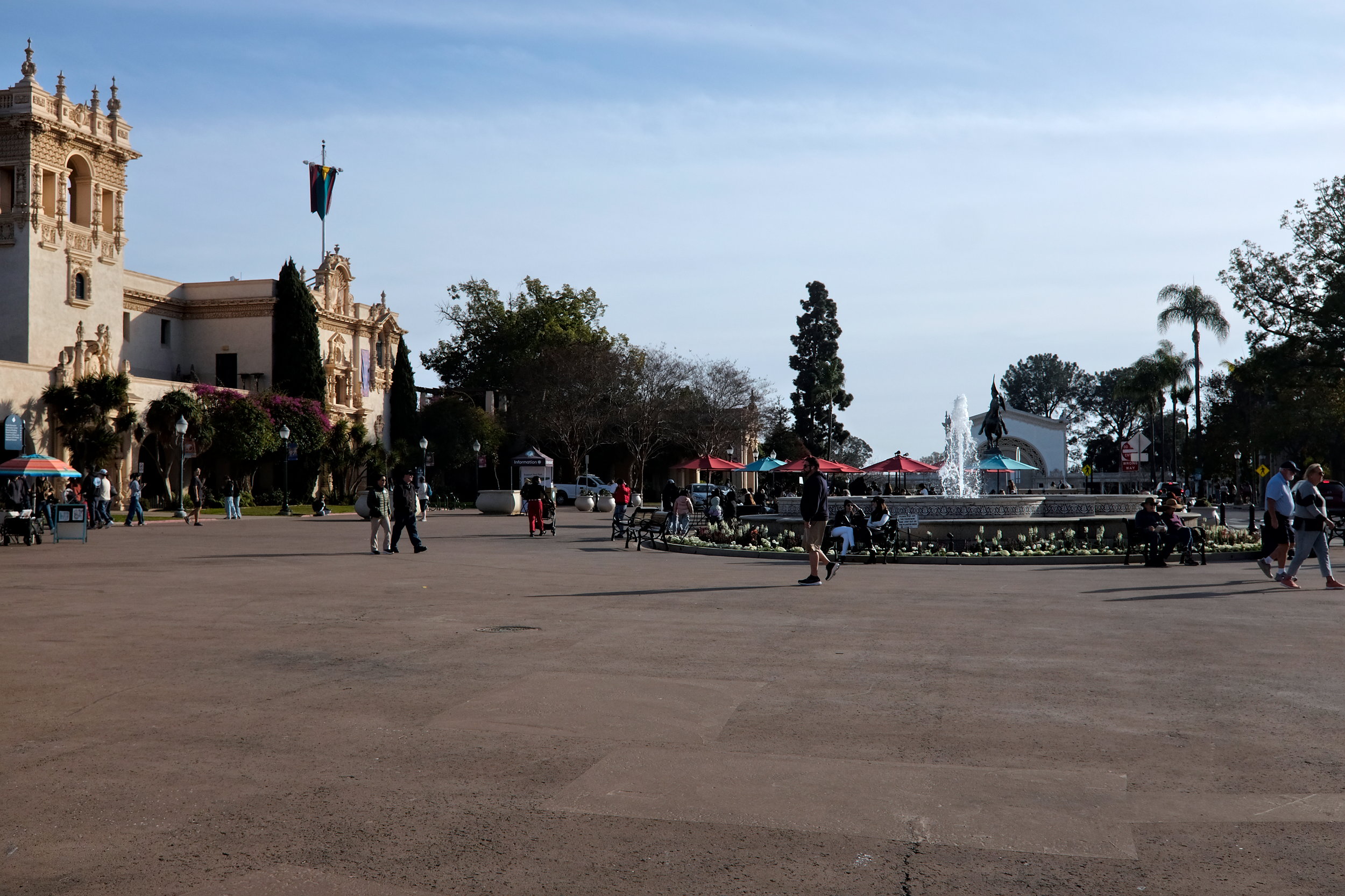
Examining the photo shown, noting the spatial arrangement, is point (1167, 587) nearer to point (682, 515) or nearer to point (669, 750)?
point (669, 750)

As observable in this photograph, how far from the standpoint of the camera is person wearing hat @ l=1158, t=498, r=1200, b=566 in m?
20.0

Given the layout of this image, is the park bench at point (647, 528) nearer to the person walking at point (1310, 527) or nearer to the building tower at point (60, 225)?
the person walking at point (1310, 527)

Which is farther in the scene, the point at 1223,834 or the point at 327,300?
the point at 327,300

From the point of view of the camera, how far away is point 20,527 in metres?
25.0

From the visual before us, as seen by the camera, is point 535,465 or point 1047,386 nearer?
point 535,465

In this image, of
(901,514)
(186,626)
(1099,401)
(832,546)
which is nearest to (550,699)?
(186,626)

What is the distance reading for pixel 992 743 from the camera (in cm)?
636

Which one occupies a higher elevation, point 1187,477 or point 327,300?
point 327,300

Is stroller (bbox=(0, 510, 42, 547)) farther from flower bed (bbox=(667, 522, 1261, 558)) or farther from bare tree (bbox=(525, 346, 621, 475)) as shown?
bare tree (bbox=(525, 346, 621, 475))

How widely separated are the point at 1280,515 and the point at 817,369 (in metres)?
64.6

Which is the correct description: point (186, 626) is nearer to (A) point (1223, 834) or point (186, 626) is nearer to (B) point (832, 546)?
(A) point (1223, 834)

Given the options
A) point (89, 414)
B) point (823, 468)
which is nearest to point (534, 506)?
point (823, 468)

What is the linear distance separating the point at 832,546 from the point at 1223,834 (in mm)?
17399

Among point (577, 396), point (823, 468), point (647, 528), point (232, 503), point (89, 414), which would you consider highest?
point (577, 396)
